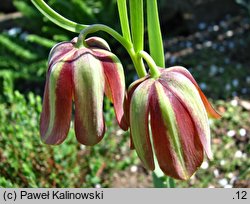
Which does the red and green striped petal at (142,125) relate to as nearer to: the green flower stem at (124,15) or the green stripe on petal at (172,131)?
the green stripe on petal at (172,131)

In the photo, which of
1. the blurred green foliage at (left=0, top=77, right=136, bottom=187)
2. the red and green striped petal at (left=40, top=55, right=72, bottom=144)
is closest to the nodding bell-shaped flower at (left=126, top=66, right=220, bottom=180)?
the red and green striped petal at (left=40, top=55, right=72, bottom=144)

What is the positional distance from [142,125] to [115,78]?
0.34ft

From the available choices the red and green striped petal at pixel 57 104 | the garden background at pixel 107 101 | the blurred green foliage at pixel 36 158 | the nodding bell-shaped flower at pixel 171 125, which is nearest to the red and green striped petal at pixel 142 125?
the nodding bell-shaped flower at pixel 171 125

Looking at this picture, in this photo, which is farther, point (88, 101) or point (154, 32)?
point (154, 32)

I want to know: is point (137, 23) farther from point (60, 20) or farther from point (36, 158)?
point (36, 158)

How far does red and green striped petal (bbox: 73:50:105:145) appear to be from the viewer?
769mm

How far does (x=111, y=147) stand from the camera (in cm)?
175

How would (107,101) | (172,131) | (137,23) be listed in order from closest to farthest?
(172,131) → (137,23) → (107,101)

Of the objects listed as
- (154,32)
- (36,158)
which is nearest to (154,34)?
(154,32)

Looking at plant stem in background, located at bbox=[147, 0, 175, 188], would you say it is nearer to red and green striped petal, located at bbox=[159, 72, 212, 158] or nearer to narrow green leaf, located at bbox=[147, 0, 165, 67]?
narrow green leaf, located at bbox=[147, 0, 165, 67]

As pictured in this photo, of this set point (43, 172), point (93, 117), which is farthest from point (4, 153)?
point (93, 117)

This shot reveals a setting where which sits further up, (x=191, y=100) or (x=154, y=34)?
(x=154, y=34)

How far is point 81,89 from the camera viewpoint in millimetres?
773

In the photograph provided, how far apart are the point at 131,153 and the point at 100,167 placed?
311 millimetres
